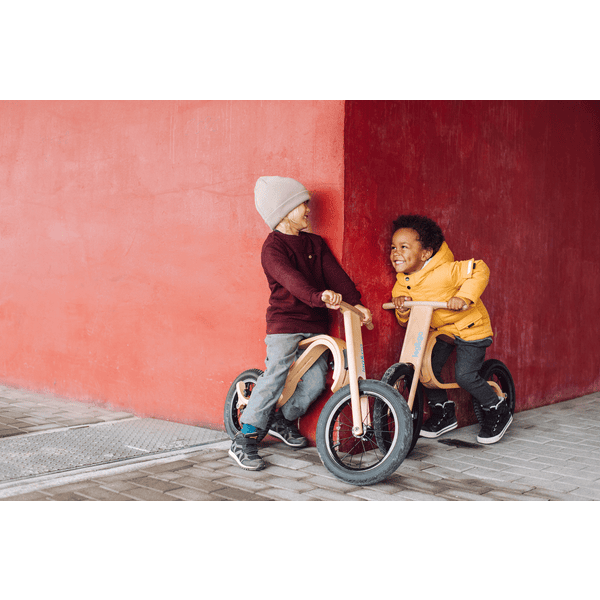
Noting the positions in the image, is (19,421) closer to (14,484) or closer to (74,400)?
(74,400)

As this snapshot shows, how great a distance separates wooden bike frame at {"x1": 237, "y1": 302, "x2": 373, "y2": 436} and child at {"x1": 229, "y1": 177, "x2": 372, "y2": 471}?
0.08 meters

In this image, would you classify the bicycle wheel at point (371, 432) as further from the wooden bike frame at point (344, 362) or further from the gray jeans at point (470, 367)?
the gray jeans at point (470, 367)

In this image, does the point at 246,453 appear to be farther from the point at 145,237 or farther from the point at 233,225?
the point at 145,237

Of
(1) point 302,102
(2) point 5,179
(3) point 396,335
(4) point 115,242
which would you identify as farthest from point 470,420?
(2) point 5,179

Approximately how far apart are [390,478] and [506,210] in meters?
2.70

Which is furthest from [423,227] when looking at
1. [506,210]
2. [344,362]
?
[506,210]

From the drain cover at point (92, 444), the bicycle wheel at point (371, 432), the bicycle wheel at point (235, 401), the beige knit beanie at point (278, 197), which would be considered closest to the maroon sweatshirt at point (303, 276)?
the beige knit beanie at point (278, 197)

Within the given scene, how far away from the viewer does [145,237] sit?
15.6 feet

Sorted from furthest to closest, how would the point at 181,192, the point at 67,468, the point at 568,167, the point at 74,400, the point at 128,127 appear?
the point at 568,167
the point at 74,400
the point at 128,127
the point at 181,192
the point at 67,468

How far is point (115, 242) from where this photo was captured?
196 inches

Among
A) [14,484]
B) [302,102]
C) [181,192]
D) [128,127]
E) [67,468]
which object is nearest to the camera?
[14,484]

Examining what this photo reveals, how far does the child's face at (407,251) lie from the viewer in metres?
3.84

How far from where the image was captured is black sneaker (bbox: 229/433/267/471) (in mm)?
3412

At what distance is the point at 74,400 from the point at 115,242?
1421mm
